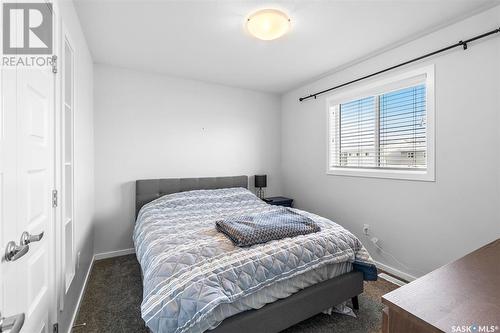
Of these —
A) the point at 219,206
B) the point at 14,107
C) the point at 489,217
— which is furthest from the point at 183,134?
the point at 489,217

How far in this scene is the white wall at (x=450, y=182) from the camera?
1.92 metres

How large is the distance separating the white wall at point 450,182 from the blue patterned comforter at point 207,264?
2.81ft

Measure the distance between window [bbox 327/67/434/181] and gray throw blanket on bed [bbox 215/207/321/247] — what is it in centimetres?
135

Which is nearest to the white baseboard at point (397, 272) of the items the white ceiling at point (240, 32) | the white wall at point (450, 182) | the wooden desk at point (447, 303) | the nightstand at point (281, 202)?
the white wall at point (450, 182)

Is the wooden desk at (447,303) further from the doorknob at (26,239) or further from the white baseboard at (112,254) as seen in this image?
the white baseboard at (112,254)

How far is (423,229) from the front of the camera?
2338 millimetres

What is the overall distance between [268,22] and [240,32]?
42 cm

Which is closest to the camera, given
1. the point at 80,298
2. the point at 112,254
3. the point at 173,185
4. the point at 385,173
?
the point at 80,298

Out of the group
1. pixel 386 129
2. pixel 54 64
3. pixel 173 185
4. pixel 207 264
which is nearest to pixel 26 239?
pixel 207 264

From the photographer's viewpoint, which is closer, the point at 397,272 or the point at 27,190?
the point at 27,190

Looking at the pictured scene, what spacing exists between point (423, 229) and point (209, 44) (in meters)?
2.95

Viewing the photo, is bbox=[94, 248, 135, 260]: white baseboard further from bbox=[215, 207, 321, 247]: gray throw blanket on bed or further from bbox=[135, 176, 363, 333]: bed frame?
bbox=[135, 176, 363, 333]: bed frame

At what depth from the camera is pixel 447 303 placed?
2.47 feet

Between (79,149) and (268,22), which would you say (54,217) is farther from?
(268,22)
